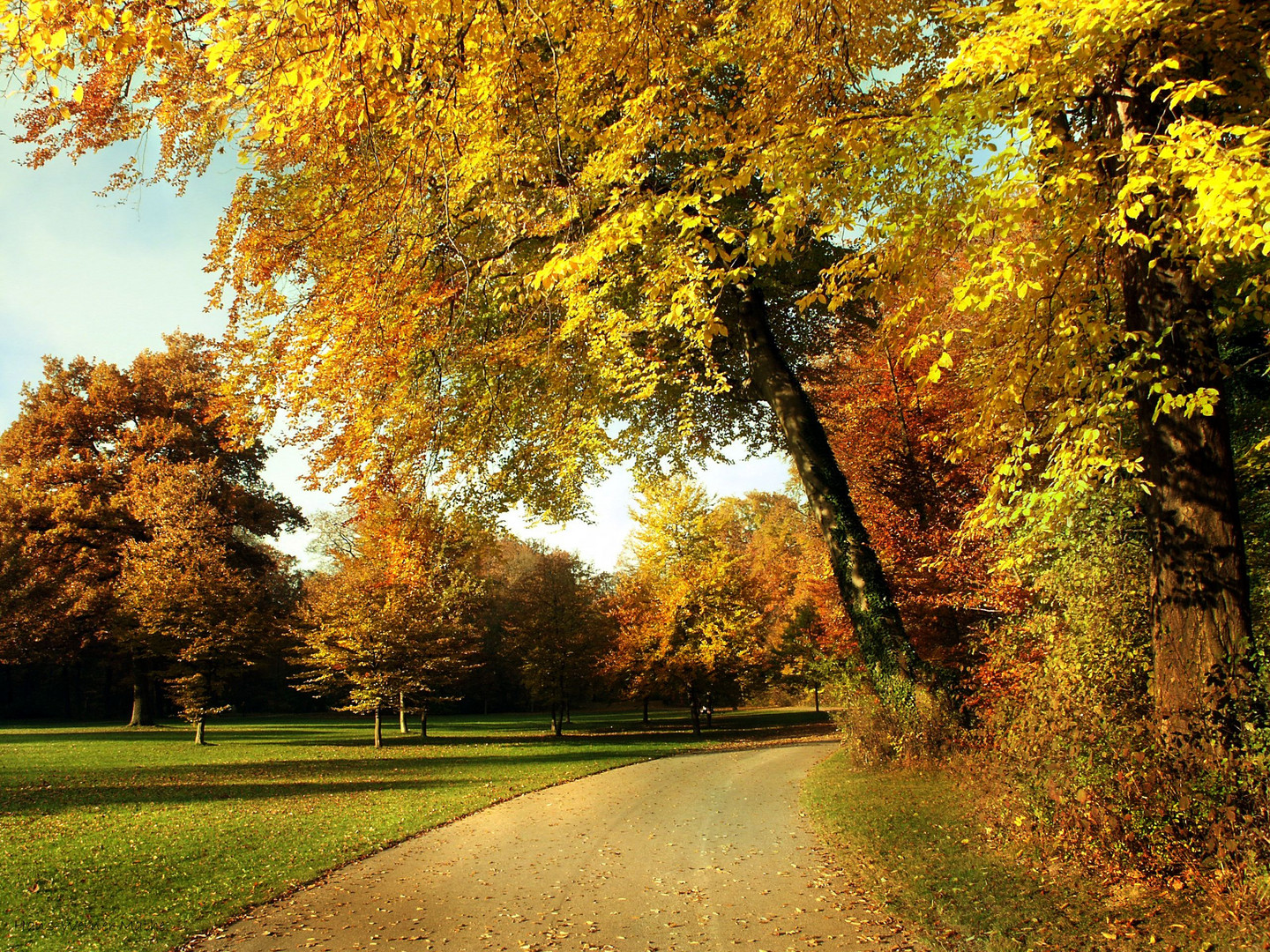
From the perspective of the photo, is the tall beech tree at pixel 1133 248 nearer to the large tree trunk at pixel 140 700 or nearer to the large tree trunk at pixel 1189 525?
the large tree trunk at pixel 1189 525

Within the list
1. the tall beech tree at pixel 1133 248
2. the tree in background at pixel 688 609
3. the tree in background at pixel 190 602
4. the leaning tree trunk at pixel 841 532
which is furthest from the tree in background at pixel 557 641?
the tall beech tree at pixel 1133 248

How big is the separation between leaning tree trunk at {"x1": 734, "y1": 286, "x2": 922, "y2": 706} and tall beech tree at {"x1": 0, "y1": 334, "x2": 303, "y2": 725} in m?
16.7

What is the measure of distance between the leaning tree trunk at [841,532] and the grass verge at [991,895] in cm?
260

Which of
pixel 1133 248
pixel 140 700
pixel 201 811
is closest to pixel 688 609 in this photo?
pixel 201 811

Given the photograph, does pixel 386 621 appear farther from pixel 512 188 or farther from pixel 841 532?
pixel 512 188

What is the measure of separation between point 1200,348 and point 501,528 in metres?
11.1

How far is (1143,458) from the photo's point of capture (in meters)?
6.27

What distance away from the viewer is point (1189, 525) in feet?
18.9

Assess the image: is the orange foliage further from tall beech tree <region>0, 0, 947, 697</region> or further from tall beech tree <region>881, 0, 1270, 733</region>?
tall beech tree <region>881, 0, 1270, 733</region>

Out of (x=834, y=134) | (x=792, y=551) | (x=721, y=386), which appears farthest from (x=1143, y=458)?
(x=792, y=551)

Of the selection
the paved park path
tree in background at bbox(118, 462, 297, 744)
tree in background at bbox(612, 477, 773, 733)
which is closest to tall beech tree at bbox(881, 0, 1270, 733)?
the paved park path

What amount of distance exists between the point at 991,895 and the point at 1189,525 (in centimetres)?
317

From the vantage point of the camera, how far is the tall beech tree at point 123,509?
22219mm

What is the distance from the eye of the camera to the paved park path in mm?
5141
